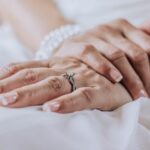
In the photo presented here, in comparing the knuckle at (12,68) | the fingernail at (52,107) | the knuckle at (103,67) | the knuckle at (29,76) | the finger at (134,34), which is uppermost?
the knuckle at (12,68)

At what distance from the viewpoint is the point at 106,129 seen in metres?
0.60

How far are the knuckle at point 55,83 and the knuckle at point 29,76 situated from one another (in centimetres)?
3

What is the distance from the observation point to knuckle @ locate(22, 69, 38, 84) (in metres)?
0.71

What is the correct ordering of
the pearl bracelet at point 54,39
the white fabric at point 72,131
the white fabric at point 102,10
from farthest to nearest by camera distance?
the white fabric at point 102,10 → the pearl bracelet at point 54,39 → the white fabric at point 72,131

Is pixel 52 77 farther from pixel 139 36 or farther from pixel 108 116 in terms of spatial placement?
pixel 139 36

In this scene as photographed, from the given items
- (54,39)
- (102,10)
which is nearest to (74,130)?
(54,39)

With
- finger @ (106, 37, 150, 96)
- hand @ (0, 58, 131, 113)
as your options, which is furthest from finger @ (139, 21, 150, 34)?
hand @ (0, 58, 131, 113)

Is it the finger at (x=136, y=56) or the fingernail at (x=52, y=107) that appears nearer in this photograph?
the fingernail at (x=52, y=107)

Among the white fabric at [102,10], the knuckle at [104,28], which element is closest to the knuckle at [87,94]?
the knuckle at [104,28]

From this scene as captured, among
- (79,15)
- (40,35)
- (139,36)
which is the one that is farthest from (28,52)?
(139,36)

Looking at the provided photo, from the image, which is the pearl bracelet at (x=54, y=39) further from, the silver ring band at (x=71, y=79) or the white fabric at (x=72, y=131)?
the white fabric at (x=72, y=131)

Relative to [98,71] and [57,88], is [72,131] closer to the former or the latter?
[57,88]

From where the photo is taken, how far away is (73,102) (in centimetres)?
66

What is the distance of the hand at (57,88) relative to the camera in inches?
25.0
